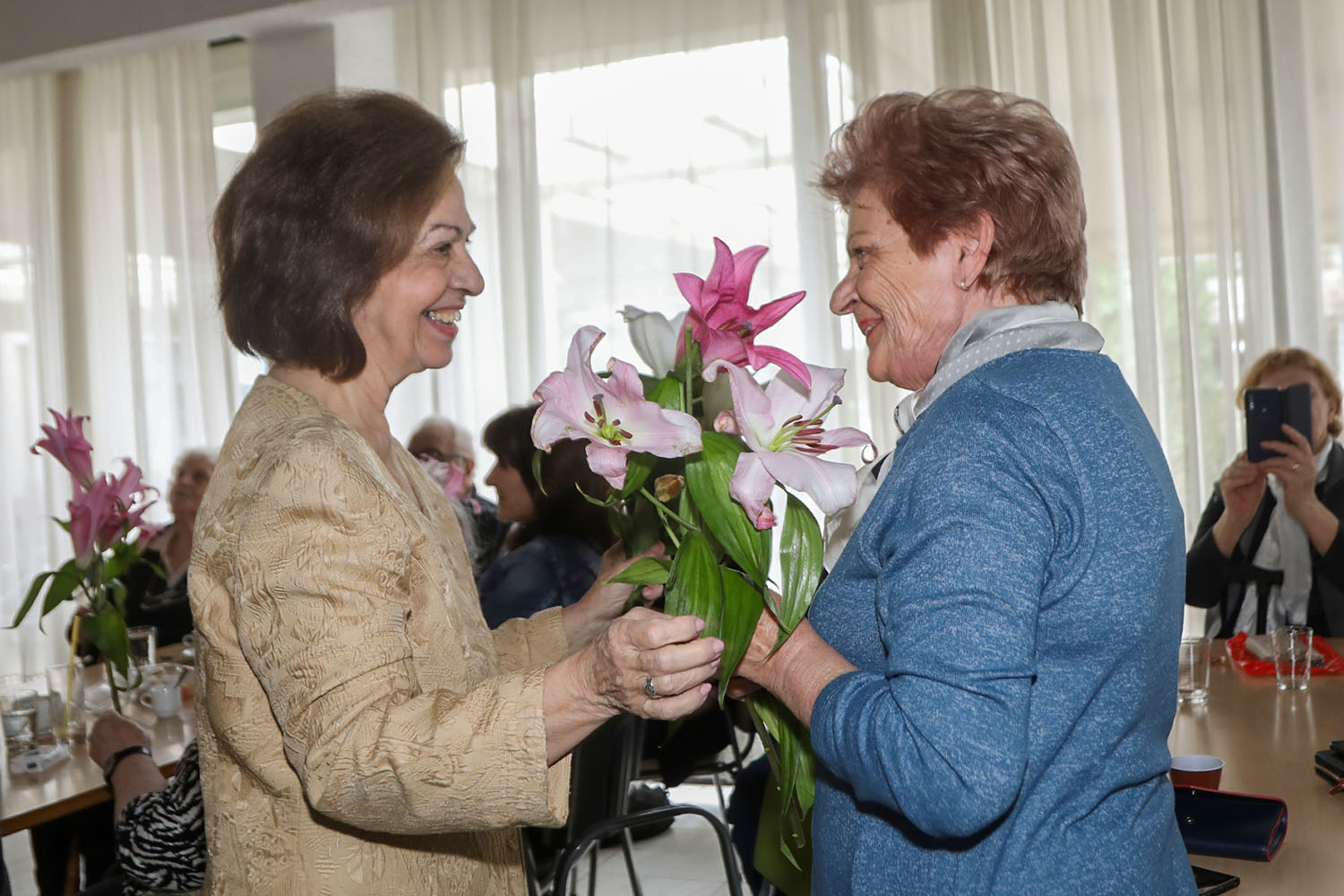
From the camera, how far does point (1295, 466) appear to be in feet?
10.7

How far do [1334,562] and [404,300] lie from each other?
2889 mm

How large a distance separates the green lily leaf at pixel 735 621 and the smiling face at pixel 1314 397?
2.78 meters

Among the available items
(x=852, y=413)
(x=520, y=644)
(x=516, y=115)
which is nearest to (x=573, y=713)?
(x=520, y=644)

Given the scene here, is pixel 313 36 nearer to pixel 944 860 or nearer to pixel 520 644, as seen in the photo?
pixel 520 644

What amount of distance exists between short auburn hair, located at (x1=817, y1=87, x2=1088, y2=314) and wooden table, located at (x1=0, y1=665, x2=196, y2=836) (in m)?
1.85

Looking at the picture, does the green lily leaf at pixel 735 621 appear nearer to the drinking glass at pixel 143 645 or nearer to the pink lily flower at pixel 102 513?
the pink lily flower at pixel 102 513

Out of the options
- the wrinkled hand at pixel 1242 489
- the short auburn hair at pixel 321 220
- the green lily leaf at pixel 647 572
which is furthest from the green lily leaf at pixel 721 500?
the wrinkled hand at pixel 1242 489

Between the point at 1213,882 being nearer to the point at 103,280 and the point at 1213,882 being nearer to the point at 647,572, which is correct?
the point at 647,572

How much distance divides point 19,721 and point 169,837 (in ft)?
2.52

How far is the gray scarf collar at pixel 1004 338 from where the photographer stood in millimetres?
1212

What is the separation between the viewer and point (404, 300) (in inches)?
55.5

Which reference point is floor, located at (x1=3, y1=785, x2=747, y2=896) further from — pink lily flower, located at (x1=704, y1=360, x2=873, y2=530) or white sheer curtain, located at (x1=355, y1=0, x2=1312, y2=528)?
pink lily flower, located at (x1=704, y1=360, x2=873, y2=530)

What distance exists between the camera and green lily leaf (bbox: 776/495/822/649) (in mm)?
1122

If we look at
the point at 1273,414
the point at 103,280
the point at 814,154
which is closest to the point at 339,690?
the point at 1273,414
